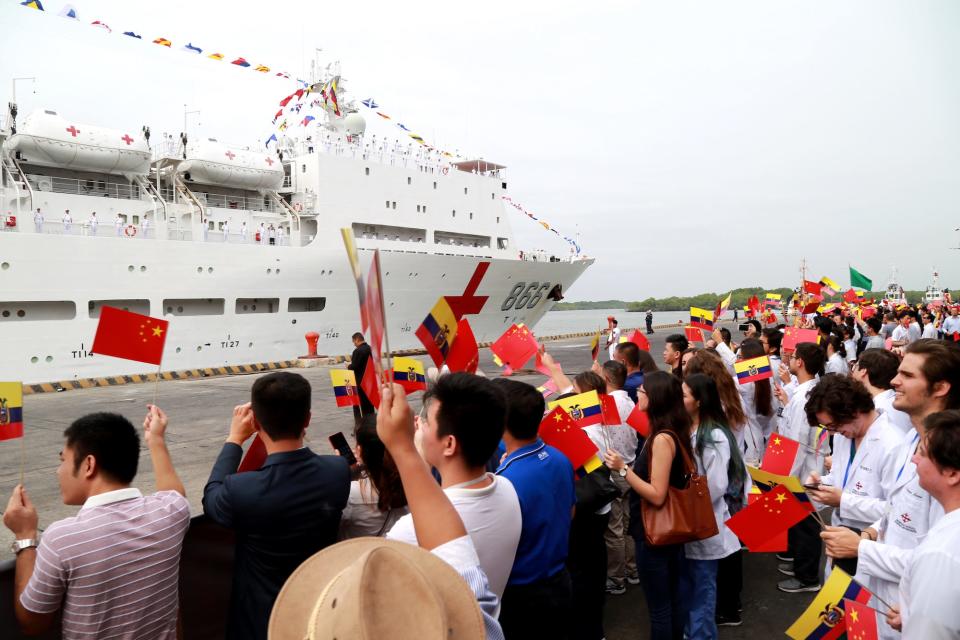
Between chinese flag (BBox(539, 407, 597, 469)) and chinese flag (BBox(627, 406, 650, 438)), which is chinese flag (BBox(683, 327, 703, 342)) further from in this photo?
chinese flag (BBox(539, 407, 597, 469))

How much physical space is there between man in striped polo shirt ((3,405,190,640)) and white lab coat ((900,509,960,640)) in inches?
85.1

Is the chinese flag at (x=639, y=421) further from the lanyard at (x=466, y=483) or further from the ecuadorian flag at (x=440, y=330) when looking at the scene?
the lanyard at (x=466, y=483)

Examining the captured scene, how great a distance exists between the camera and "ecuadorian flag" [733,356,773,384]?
4879 millimetres

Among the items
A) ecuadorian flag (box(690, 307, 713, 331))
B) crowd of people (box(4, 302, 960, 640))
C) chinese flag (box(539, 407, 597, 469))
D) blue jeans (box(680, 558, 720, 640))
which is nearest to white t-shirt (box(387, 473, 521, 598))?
crowd of people (box(4, 302, 960, 640))

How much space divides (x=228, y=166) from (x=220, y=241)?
2.08 meters

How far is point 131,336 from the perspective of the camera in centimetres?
320

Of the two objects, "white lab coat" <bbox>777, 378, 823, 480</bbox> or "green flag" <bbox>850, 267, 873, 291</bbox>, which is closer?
"white lab coat" <bbox>777, 378, 823, 480</bbox>

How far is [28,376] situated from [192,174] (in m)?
6.42

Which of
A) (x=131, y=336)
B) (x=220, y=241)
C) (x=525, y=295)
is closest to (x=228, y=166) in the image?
(x=220, y=241)

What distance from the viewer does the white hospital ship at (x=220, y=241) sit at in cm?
1387

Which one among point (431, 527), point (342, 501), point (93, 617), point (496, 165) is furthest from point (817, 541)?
point (496, 165)

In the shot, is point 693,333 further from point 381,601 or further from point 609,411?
point 381,601

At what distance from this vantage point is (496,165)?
25000 millimetres

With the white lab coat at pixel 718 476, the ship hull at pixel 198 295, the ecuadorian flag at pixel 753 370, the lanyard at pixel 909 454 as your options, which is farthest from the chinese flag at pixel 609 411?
the ship hull at pixel 198 295
